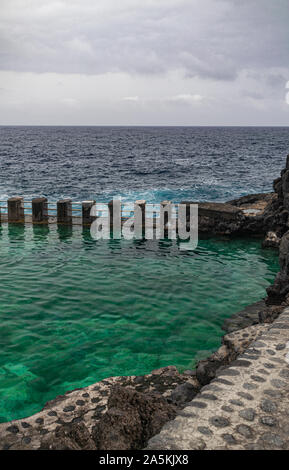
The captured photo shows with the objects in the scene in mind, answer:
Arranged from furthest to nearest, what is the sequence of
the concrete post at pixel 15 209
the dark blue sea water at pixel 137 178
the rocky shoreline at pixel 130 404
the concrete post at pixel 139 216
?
the dark blue sea water at pixel 137 178
the concrete post at pixel 15 209
the concrete post at pixel 139 216
the rocky shoreline at pixel 130 404

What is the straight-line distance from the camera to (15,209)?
21.8 metres

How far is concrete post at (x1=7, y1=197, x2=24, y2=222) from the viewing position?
71.2 feet

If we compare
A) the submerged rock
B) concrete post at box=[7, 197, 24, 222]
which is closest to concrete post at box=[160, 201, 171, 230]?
concrete post at box=[7, 197, 24, 222]

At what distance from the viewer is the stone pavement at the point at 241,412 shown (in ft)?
13.2

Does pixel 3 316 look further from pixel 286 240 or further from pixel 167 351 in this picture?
pixel 286 240

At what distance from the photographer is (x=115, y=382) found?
7215 millimetres

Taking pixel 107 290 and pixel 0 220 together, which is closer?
pixel 107 290

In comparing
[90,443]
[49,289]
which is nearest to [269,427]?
[90,443]

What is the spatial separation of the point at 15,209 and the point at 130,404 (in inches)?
724

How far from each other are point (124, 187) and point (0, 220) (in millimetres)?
24636

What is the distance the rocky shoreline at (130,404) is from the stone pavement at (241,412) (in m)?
0.32

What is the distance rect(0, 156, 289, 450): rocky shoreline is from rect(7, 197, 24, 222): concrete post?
1481 centimetres

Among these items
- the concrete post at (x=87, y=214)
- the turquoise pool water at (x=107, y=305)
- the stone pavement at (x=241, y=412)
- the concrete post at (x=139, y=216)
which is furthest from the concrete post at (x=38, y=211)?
the stone pavement at (x=241, y=412)

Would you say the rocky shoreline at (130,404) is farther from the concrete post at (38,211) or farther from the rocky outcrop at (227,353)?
the concrete post at (38,211)
